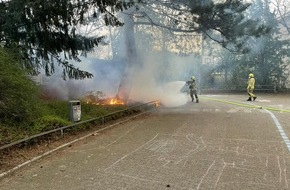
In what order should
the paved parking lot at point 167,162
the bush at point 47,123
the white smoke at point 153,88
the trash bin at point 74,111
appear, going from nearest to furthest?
the paved parking lot at point 167,162 → the bush at point 47,123 → the trash bin at point 74,111 → the white smoke at point 153,88

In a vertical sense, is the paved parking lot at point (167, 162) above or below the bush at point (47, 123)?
below

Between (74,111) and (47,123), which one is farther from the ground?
(74,111)

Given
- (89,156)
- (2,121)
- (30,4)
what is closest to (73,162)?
(89,156)

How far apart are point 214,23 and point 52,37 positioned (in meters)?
8.09

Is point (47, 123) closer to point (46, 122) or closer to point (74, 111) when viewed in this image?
point (46, 122)

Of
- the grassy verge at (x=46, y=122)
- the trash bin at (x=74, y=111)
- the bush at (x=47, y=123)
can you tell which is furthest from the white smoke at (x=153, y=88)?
the bush at (x=47, y=123)

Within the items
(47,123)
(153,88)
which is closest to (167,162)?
(47,123)

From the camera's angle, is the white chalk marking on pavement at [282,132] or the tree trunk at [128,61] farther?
the tree trunk at [128,61]

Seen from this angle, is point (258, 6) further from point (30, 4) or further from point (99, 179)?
point (99, 179)

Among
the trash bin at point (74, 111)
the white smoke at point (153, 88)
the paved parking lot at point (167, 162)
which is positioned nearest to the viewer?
the paved parking lot at point (167, 162)

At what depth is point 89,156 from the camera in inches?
285

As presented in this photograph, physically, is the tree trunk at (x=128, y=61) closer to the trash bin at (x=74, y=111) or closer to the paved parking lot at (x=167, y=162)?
the paved parking lot at (x=167, y=162)

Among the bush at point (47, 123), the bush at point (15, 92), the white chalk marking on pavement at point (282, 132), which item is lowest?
the white chalk marking on pavement at point (282, 132)

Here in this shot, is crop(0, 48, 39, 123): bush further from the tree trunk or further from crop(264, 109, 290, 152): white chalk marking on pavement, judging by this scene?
the tree trunk
